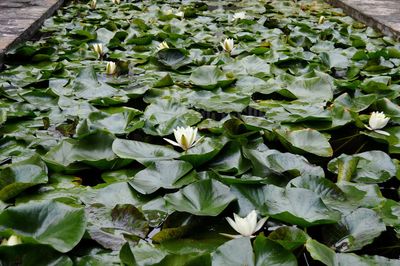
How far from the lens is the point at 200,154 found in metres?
1.19

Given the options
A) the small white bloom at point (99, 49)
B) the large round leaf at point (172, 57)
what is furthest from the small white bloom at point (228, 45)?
the small white bloom at point (99, 49)

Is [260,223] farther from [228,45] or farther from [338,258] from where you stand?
[228,45]

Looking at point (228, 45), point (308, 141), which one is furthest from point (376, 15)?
point (308, 141)

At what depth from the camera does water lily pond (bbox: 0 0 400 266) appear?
3.01ft

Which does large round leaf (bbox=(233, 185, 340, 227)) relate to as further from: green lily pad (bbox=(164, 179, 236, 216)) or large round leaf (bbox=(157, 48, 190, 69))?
large round leaf (bbox=(157, 48, 190, 69))

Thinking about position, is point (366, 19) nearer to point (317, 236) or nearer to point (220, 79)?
point (220, 79)

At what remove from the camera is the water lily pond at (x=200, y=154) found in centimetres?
92

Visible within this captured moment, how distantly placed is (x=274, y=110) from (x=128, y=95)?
53 cm

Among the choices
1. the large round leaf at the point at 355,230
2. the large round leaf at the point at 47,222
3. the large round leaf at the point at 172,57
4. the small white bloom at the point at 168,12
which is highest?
the large round leaf at the point at 47,222

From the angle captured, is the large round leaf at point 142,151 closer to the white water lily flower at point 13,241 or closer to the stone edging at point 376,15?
the white water lily flower at point 13,241

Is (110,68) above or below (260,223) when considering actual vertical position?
below

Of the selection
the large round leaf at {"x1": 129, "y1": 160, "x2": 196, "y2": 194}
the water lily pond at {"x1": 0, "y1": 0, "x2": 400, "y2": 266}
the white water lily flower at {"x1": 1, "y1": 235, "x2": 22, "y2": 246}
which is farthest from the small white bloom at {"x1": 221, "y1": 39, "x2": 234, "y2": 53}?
the white water lily flower at {"x1": 1, "y1": 235, "x2": 22, "y2": 246}

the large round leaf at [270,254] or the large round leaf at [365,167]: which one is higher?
the large round leaf at [270,254]

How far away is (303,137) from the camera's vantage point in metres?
1.36
